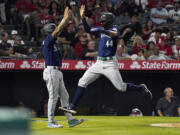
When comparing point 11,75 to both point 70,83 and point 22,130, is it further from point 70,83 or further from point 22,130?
point 22,130

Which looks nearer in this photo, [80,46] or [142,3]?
[80,46]

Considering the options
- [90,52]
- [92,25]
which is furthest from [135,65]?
[92,25]

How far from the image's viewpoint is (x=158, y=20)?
1589 centimetres

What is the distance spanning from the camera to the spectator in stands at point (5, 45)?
1272cm

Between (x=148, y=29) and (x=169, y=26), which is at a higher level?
(x=169, y=26)

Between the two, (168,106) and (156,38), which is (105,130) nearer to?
(168,106)

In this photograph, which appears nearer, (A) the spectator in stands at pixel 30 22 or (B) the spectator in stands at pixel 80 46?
(B) the spectator in stands at pixel 80 46

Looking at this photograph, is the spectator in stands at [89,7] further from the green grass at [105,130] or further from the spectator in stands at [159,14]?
the green grass at [105,130]

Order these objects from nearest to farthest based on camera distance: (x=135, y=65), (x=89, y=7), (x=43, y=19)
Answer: (x=135, y=65) < (x=43, y=19) < (x=89, y=7)

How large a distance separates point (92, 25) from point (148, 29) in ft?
6.37

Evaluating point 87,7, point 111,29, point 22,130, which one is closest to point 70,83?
point 87,7

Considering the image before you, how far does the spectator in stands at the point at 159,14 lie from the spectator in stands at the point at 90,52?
12.9ft

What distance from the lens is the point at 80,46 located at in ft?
43.1

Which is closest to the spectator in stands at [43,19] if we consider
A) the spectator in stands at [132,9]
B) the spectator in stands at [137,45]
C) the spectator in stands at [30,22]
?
the spectator in stands at [30,22]
